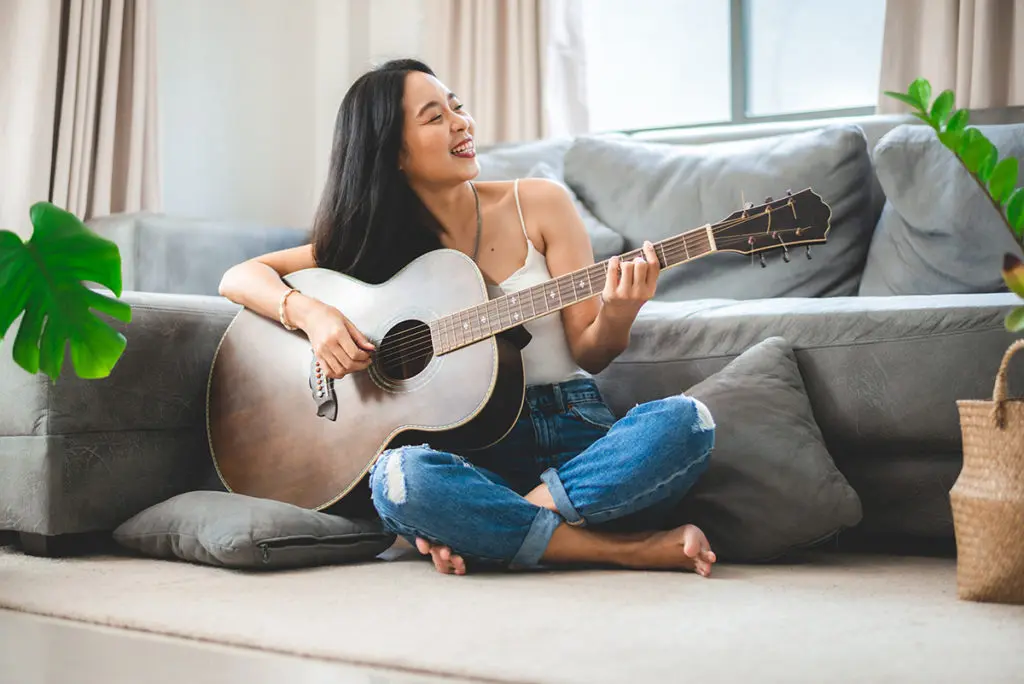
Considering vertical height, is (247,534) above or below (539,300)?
below

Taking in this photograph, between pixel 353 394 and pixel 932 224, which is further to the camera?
pixel 932 224

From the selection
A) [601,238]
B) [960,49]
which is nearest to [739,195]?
[601,238]

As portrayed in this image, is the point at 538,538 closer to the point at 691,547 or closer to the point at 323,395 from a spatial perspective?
the point at 691,547

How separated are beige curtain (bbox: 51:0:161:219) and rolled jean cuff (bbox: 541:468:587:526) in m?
1.71

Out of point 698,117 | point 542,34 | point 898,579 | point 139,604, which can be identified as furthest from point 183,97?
point 898,579

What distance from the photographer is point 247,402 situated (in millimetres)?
1727

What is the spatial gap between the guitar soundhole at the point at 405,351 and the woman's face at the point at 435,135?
11.0 inches

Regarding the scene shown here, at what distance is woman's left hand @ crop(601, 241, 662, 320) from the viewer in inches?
56.2

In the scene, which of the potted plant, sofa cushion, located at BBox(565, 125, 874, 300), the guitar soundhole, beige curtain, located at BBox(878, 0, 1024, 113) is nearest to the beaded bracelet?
the guitar soundhole

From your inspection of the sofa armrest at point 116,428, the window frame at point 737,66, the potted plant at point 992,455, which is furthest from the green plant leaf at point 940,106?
the window frame at point 737,66

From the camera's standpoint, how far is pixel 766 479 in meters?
1.51

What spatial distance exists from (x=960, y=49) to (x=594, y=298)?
4.66 ft

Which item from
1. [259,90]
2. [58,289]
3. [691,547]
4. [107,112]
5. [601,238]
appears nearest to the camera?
[58,289]

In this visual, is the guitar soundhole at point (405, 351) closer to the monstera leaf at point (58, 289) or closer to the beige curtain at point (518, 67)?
the monstera leaf at point (58, 289)
